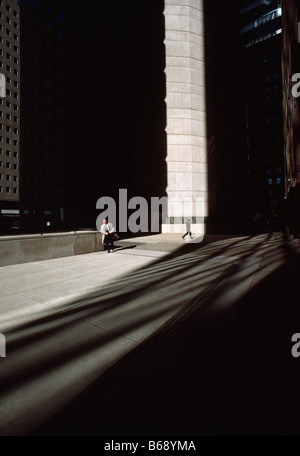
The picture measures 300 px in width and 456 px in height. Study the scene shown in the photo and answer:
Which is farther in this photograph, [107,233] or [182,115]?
[182,115]

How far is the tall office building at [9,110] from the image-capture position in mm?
68688

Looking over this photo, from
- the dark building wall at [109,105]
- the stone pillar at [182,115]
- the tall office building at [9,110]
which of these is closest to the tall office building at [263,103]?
the stone pillar at [182,115]

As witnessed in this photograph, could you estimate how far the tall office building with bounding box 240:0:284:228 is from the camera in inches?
3248

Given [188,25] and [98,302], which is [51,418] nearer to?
[98,302]

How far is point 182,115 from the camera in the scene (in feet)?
105

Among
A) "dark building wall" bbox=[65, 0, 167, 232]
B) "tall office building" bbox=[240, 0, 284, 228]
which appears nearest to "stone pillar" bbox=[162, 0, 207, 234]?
"dark building wall" bbox=[65, 0, 167, 232]

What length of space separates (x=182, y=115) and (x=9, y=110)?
204 feet

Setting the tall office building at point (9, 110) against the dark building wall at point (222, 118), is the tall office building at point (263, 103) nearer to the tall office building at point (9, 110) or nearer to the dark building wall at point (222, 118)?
the dark building wall at point (222, 118)

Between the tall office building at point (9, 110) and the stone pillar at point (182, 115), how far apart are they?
181ft

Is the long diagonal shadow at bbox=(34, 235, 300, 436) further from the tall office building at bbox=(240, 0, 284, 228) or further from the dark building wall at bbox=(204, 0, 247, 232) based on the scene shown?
the tall office building at bbox=(240, 0, 284, 228)

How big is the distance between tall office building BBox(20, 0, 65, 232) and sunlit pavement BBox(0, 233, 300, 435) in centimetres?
4693

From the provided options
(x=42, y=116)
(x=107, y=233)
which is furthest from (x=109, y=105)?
(x=42, y=116)

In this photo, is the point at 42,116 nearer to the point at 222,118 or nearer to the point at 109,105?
the point at 109,105

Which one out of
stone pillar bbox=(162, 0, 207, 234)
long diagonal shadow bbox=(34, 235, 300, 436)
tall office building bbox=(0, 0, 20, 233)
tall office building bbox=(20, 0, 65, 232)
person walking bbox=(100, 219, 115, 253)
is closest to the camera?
long diagonal shadow bbox=(34, 235, 300, 436)
